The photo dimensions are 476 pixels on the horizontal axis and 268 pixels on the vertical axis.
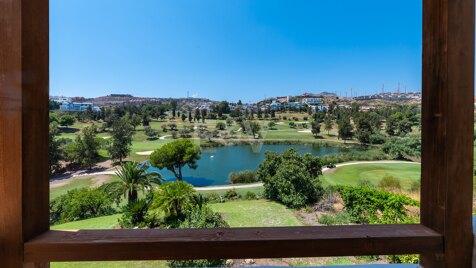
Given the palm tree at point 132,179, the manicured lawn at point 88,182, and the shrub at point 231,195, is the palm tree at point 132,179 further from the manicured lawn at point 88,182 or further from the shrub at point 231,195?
the shrub at point 231,195

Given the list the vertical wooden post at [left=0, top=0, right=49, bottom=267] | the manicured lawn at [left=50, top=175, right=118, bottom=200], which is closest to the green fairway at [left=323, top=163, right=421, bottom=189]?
the vertical wooden post at [left=0, top=0, right=49, bottom=267]

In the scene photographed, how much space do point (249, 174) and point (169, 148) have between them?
0.94 m

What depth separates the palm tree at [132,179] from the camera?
271 centimetres

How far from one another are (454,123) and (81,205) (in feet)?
13.1

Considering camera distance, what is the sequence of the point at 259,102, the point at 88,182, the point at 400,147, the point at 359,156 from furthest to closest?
the point at 88,182 → the point at 359,156 → the point at 259,102 → the point at 400,147

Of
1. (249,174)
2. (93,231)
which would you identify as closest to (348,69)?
(249,174)

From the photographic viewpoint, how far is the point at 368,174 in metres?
3.05

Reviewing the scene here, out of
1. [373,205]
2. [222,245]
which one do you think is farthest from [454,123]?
[373,205]

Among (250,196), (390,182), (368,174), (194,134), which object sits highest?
(194,134)

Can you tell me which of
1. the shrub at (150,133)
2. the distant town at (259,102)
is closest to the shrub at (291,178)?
the distant town at (259,102)

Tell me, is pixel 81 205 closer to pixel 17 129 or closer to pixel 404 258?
pixel 17 129

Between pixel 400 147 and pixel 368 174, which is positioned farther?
pixel 368 174

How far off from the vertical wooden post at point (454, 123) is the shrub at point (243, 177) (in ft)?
6.33

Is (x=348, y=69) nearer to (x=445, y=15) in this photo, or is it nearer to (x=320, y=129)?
(x=320, y=129)
